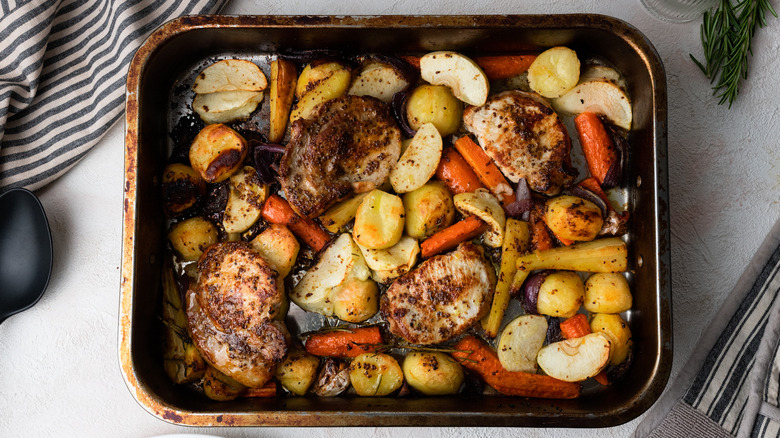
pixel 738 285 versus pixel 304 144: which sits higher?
pixel 304 144

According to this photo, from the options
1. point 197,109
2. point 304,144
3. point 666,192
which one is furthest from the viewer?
point 197,109

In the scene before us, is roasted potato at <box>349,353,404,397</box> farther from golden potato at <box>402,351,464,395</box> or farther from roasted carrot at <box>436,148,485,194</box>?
roasted carrot at <box>436,148,485,194</box>

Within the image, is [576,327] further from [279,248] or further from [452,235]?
[279,248]

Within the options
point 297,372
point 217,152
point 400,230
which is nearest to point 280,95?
point 217,152

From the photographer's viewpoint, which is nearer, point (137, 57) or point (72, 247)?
point (137, 57)

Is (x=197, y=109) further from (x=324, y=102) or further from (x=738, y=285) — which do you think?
(x=738, y=285)

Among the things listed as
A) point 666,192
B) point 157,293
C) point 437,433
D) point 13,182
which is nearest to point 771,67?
point 666,192

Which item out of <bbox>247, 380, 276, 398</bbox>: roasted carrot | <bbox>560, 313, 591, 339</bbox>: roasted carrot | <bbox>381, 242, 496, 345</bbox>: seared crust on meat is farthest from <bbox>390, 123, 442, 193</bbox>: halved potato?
<bbox>247, 380, 276, 398</bbox>: roasted carrot

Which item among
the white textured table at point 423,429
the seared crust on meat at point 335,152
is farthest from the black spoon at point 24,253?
the seared crust on meat at point 335,152
